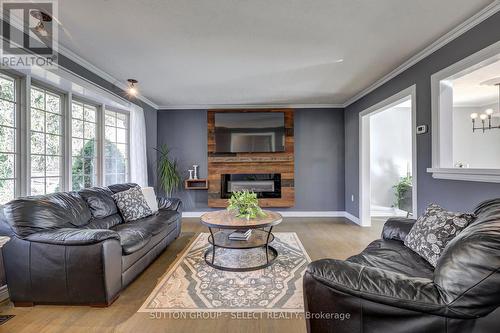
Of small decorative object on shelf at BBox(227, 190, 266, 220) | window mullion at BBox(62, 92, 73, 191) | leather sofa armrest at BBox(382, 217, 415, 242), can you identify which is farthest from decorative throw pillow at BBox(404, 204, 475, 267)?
window mullion at BBox(62, 92, 73, 191)

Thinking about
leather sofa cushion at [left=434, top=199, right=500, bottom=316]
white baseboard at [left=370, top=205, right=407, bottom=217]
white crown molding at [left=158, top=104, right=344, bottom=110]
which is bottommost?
white baseboard at [left=370, top=205, right=407, bottom=217]

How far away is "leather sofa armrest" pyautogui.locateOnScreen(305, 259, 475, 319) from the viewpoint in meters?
1.04

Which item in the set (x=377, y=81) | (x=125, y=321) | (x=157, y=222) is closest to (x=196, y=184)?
(x=157, y=222)

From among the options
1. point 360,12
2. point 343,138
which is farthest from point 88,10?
point 343,138

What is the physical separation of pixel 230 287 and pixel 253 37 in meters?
2.50

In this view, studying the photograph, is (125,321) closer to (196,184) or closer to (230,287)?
(230,287)

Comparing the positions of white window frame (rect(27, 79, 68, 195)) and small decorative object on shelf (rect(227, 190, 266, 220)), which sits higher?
white window frame (rect(27, 79, 68, 195))

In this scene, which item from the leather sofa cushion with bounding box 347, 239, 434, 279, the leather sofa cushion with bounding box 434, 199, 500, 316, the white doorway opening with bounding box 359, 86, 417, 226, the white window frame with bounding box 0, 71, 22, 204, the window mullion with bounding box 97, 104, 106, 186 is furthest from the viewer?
the white doorway opening with bounding box 359, 86, 417, 226

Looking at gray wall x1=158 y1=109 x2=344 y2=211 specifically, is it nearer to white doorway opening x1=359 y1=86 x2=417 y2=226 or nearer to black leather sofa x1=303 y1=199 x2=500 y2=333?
white doorway opening x1=359 y1=86 x2=417 y2=226

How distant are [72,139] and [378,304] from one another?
3.82m

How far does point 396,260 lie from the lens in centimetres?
175

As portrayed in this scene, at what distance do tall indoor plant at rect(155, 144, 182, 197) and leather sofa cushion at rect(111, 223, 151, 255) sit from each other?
2146mm

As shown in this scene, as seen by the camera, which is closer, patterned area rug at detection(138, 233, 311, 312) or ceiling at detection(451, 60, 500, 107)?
patterned area rug at detection(138, 233, 311, 312)

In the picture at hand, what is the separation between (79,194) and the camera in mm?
2787
